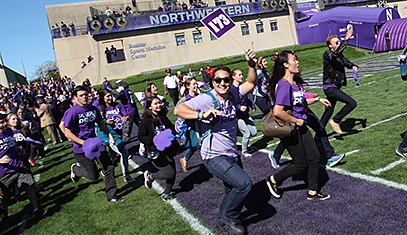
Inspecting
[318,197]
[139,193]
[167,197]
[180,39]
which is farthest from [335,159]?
[180,39]

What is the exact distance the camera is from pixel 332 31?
1287 inches

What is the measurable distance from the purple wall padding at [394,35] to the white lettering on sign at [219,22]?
25.2m

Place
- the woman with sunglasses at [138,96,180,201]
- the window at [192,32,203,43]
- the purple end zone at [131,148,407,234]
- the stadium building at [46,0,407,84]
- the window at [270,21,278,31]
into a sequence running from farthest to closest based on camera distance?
the window at [270,21,278,31]
the window at [192,32,203,43]
the stadium building at [46,0,407,84]
the woman with sunglasses at [138,96,180,201]
the purple end zone at [131,148,407,234]

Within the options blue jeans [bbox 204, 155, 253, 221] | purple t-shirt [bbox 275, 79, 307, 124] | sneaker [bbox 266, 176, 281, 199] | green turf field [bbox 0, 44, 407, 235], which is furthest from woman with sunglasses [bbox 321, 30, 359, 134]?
blue jeans [bbox 204, 155, 253, 221]

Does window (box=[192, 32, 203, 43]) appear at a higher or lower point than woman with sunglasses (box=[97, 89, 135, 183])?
higher

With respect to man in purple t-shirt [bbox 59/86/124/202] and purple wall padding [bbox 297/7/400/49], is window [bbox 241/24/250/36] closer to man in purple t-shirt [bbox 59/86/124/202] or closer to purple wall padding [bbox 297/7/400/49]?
purple wall padding [bbox 297/7/400/49]

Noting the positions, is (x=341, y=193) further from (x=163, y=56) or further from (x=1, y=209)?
(x=163, y=56)

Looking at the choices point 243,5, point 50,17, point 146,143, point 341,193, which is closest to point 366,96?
point 341,193

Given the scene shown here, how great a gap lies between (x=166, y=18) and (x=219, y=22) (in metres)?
31.2

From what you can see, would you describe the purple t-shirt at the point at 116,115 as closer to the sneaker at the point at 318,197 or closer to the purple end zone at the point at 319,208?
the purple end zone at the point at 319,208

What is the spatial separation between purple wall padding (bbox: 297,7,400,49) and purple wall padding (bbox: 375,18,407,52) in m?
1.39

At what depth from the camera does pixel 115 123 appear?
6723 mm

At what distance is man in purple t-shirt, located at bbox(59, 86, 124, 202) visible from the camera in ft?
17.4

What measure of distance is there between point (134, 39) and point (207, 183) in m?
30.7
